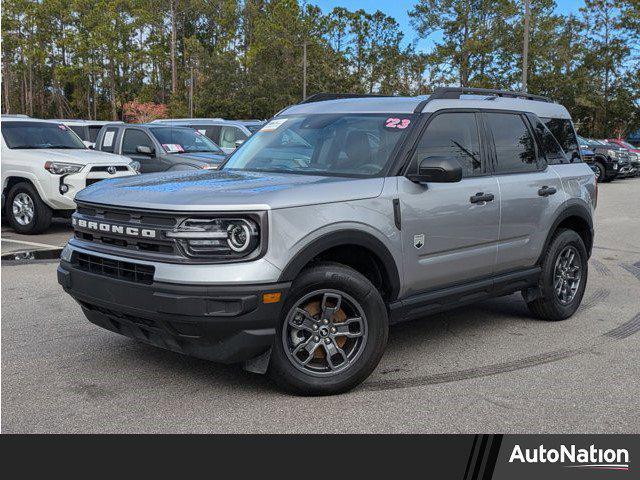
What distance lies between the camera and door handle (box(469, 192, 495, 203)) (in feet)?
17.3

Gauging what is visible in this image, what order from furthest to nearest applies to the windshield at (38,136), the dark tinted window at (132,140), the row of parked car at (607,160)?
the row of parked car at (607,160) < the dark tinted window at (132,140) < the windshield at (38,136)

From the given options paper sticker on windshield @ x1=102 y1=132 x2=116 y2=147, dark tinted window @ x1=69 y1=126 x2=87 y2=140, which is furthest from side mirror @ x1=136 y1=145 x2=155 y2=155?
dark tinted window @ x1=69 y1=126 x2=87 y2=140

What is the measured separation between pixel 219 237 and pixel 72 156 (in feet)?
26.8

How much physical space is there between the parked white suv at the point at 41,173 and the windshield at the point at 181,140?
5.45 feet

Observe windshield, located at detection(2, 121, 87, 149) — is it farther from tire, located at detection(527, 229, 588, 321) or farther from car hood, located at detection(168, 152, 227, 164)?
tire, located at detection(527, 229, 588, 321)

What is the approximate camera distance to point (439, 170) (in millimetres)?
4684

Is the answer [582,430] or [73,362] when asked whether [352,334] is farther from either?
[73,362]

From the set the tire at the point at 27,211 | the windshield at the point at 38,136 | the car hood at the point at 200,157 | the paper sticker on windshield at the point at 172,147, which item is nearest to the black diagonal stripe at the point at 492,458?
the tire at the point at 27,211

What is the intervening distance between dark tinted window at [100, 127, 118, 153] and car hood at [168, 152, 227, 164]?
147cm

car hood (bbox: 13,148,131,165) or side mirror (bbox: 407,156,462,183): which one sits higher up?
side mirror (bbox: 407,156,462,183)

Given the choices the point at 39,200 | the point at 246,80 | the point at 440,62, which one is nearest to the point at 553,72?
the point at 440,62

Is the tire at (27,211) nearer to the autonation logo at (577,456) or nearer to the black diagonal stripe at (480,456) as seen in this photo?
the black diagonal stripe at (480,456)

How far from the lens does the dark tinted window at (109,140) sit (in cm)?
1391

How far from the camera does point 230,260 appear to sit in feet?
13.1
